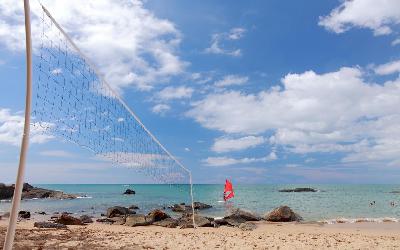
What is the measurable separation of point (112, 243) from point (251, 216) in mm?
16797

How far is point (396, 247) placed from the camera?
49.1 ft

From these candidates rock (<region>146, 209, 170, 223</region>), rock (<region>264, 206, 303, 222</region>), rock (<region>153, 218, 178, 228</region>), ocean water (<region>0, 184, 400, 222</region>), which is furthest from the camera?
ocean water (<region>0, 184, 400, 222</region>)

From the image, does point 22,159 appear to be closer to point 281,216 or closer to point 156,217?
point 156,217

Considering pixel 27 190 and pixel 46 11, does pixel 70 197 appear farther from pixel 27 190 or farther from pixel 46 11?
pixel 46 11

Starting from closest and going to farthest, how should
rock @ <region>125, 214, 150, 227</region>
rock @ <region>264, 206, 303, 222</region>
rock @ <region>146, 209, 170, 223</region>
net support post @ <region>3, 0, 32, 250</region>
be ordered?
net support post @ <region>3, 0, 32, 250</region>, rock @ <region>125, 214, 150, 227</region>, rock @ <region>146, 209, 170, 223</region>, rock @ <region>264, 206, 303, 222</region>

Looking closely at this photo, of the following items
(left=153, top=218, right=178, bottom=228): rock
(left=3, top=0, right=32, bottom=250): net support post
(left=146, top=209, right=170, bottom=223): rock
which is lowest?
(left=153, top=218, right=178, bottom=228): rock

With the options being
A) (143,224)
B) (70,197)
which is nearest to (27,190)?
(70,197)

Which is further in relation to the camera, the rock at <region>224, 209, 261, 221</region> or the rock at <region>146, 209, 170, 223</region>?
the rock at <region>224, 209, 261, 221</region>

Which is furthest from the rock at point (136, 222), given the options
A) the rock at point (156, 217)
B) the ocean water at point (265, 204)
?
the ocean water at point (265, 204)

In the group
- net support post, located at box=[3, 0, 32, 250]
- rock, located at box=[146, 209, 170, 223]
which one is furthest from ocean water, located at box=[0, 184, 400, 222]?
net support post, located at box=[3, 0, 32, 250]

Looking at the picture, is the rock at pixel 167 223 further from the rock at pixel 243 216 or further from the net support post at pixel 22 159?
the net support post at pixel 22 159

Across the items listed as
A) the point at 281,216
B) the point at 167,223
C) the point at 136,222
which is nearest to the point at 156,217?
the point at 136,222

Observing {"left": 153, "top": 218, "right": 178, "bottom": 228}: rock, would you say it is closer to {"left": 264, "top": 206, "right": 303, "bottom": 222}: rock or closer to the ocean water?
the ocean water

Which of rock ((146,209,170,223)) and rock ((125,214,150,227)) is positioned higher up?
rock ((146,209,170,223))
